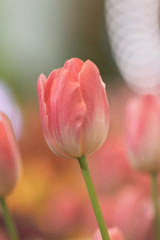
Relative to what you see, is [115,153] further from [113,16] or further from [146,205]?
[113,16]

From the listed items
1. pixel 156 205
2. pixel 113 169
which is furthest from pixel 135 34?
pixel 156 205

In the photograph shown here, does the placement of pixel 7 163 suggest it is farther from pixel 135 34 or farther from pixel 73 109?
pixel 135 34

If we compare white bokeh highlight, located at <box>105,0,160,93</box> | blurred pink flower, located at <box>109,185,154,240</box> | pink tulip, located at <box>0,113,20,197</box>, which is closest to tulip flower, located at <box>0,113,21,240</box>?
pink tulip, located at <box>0,113,20,197</box>

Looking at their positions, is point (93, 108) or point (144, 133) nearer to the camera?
point (93, 108)

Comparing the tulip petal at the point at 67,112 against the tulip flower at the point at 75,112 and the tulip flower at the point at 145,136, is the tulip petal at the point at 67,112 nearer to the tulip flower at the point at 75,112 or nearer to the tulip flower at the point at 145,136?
the tulip flower at the point at 75,112

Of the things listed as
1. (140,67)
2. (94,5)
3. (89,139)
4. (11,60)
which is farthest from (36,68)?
(89,139)

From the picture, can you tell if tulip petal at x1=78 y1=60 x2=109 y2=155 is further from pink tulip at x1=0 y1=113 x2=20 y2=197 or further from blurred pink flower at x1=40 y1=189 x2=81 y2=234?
blurred pink flower at x1=40 y1=189 x2=81 y2=234
